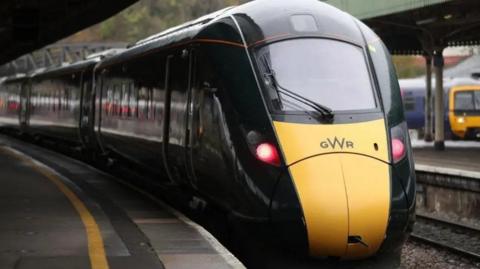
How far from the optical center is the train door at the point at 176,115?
885 centimetres

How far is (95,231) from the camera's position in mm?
8109

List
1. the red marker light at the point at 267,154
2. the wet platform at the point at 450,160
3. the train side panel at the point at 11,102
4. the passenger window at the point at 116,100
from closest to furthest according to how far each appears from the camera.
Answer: the red marker light at the point at 267,154 → the passenger window at the point at 116,100 → the wet platform at the point at 450,160 → the train side panel at the point at 11,102

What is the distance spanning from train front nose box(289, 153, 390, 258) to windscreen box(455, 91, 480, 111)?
1067 inches

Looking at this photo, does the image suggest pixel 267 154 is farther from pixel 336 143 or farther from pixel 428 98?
pixel 428 98

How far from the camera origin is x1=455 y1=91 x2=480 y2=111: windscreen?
3247cm

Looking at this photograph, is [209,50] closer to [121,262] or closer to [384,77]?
[384,77]

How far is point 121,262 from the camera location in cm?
661

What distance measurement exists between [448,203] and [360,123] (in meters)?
10.3

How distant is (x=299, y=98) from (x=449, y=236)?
22.3ft

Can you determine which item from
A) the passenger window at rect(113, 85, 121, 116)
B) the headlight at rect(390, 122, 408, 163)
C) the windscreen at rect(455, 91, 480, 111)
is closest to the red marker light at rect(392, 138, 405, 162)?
the headlight at rect(390, 122, 408, 163)

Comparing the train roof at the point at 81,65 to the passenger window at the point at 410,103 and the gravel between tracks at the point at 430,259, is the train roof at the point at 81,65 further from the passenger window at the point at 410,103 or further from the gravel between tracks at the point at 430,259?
the passenger window at the point at 410,103

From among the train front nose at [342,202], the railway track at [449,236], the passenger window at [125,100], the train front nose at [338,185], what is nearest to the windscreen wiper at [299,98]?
the train front nose at [338,185]

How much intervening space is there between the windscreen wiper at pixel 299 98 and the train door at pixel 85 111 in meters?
9.94

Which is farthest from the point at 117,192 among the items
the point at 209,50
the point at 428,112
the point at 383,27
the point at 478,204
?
the point at 428,112
